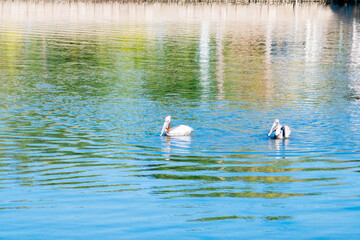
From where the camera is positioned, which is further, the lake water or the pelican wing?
the pelican wing

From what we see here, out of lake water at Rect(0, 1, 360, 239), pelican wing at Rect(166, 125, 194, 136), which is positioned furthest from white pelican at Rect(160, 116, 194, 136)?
lake water at Rect(0, 1, 360, 239)

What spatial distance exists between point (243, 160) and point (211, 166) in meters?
0.88

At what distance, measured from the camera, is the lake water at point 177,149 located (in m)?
9.91

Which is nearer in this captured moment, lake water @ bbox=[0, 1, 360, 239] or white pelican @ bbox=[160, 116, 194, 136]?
lake water @ bbox=[0, 1, 360, 239]

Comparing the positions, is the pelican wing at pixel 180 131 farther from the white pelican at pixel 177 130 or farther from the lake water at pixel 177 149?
the lake water at pixel 177 149

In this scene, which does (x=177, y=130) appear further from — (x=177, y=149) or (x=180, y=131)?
(x=177, y=149)

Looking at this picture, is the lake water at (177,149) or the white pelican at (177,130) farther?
the white pelican at (177,130)

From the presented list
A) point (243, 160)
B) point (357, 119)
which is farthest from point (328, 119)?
point (243, 160)

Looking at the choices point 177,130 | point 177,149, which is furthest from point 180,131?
point 177,149

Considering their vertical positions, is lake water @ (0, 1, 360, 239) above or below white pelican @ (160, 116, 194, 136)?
below

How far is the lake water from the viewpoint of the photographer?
9.91 m

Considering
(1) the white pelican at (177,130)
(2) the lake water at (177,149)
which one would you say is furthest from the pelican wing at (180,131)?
(2) the lake water at (177,149)

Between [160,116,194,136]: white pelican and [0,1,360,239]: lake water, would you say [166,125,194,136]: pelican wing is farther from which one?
[0,1,360,239]: lake water

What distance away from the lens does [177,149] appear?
49.3 feet
